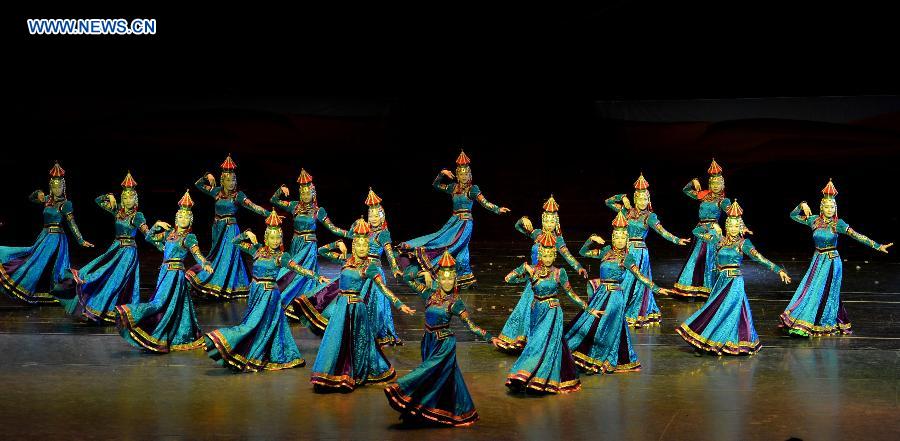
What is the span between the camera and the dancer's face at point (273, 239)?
884 centimetres

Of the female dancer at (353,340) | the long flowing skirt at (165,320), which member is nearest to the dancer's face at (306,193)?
the long flowing skirt at (165,320)

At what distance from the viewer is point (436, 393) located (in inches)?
286

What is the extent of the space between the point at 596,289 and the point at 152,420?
345 centimetres

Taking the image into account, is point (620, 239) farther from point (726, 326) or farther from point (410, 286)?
point (410, 286)

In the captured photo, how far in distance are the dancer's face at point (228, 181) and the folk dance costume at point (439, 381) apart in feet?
15.8

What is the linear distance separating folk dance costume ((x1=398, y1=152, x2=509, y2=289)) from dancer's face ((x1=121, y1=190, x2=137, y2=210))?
9.24 ft

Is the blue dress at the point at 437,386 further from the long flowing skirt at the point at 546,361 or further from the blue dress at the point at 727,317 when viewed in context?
the blue dress at the point at 727,317

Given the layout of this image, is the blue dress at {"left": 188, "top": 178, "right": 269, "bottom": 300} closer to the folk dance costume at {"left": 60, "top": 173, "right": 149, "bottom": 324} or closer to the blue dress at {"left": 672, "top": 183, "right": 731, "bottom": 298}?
the folk dance costume at {"left": 60, "top": 173, "right": 149, "bottom": 324}

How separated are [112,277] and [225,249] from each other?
1484 mm

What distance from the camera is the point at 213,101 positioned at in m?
16.1

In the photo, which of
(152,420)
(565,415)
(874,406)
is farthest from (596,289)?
(152,420)

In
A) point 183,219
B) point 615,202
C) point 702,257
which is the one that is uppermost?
point 615,202

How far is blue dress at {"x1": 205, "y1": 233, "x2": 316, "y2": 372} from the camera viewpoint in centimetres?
858

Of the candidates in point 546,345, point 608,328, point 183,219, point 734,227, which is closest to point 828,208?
point 734,227
